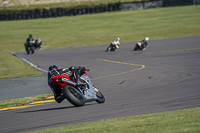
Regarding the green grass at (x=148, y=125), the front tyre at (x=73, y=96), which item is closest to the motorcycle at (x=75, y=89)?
the front tyre at (x=73, y=96)

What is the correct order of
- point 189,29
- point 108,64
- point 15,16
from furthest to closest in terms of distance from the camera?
point 15,16 < point 189,29 < point 108,64

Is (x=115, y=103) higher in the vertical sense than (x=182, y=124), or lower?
lower

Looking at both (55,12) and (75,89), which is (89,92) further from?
(55,12)

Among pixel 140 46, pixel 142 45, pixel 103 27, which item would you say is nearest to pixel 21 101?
pixel 140 46

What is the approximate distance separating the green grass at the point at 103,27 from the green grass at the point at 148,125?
93.6ft

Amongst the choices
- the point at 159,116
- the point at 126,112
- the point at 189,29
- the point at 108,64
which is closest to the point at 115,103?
the point at 126,112

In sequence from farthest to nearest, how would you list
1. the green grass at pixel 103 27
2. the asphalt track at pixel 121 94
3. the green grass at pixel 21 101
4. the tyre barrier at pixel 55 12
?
1. the tyre barrier at pixel 55 12
2. the green grass at pixel 103 27
3. the green grass at pixel 21 101
4. the asphalt track at pixel 121 94

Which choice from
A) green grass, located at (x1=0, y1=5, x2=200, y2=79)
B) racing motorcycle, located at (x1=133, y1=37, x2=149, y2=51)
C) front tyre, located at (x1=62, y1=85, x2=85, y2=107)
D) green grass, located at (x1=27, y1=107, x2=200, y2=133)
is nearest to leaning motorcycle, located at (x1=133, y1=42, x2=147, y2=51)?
racing motorcycle, located at (x1=133, y1=37, x2=149, y2=51)

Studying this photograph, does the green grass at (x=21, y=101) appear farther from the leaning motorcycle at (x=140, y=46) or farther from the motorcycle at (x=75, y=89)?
the leaning motorcycle at (x=140, y=46)

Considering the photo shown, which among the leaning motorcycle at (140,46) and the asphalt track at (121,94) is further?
the leaning motorcycle at (140,46)

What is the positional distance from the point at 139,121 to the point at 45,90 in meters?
7.12

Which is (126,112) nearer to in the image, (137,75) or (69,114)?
(69,114)

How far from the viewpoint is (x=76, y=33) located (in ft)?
146

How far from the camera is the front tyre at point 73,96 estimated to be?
8375mm
